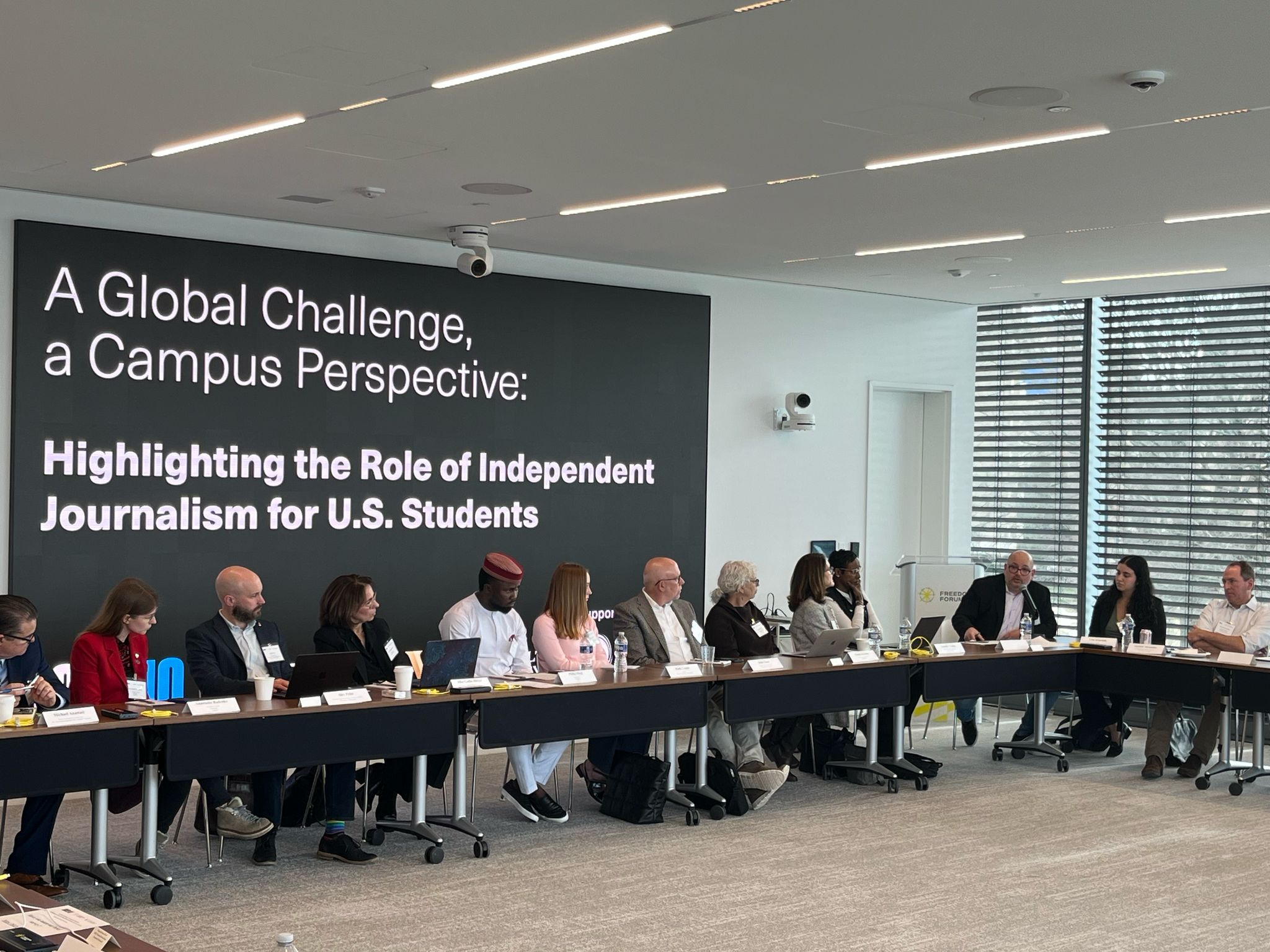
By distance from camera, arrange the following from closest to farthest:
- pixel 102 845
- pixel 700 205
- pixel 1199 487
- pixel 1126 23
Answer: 1. pixel 1126 23
2. pixel 102 845
3. pixel 700 205
4. pixel 1199 487

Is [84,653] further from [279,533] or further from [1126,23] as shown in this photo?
[1126,23]

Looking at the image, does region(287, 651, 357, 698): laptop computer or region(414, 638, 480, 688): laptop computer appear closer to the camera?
region(287, 651, 357, 698): laptop computer

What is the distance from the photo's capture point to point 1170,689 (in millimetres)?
8219

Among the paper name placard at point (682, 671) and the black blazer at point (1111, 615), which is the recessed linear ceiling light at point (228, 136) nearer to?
the paper name placard at point (682, 671)

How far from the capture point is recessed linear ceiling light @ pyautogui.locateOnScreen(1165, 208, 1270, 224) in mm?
7020

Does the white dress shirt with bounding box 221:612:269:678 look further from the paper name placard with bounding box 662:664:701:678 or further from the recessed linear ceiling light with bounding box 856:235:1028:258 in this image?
the recessed linear ceiling light with bounding box 856:235:1028:258

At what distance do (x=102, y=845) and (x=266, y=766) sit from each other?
2.15ft

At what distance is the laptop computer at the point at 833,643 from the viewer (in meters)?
7.64

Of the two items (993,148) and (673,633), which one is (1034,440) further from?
(993,148)

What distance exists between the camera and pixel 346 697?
5.84 metres

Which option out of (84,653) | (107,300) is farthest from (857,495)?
(84,653)

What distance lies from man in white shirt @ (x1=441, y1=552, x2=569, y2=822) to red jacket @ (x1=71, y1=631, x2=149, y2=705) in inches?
63.8

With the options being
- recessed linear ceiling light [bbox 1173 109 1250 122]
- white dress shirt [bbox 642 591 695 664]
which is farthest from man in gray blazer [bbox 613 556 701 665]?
recessed linear ceiling light [bbox 1173 109 1250 122]

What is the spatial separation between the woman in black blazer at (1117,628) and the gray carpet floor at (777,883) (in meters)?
1.32
